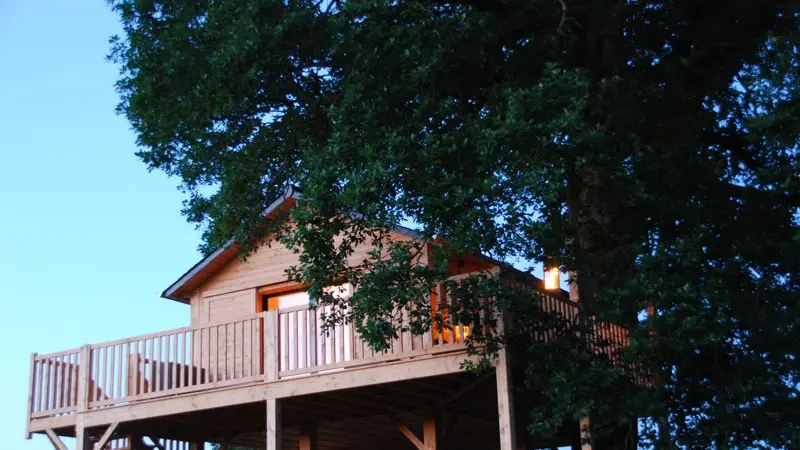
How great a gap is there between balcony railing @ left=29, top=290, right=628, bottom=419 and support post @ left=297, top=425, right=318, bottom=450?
1725 millimetres

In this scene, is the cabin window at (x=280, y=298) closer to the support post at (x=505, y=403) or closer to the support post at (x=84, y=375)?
the support post at (x=84, y=375)

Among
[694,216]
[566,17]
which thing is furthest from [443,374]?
[566,17]

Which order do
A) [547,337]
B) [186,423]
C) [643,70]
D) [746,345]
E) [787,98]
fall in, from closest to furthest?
[787,98] < [746,345] < [547,337] < [643,70] < [186,423]

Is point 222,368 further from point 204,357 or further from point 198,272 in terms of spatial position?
point 198,272

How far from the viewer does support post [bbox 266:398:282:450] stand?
17484 mm

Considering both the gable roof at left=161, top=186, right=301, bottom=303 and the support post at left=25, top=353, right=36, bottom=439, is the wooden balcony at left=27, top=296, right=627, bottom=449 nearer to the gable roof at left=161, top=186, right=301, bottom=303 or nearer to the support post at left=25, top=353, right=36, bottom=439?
the support post at left=25, top=353, right=36, bottom=439

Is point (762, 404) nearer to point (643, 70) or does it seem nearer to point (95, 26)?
point (643, 70)

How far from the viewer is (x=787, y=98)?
48.9ft

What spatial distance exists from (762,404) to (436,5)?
774cm

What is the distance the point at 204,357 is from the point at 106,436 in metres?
2.39

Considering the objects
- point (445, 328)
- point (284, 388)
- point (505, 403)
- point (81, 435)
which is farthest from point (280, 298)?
point (505, 403)

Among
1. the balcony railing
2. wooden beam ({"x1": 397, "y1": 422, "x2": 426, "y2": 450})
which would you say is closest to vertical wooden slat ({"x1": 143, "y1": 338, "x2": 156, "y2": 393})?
the balcony railing

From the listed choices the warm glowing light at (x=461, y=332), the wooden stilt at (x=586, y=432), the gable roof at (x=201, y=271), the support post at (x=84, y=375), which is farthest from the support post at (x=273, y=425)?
the wooden stilt at (x=586, y=432)

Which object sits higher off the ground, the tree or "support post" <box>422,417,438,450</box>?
the tree
